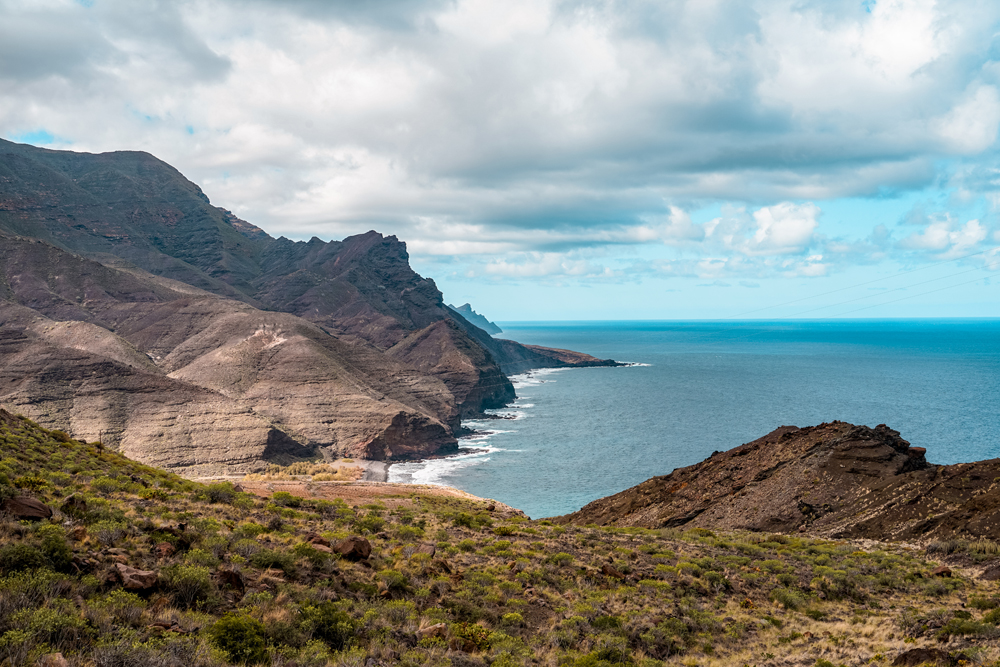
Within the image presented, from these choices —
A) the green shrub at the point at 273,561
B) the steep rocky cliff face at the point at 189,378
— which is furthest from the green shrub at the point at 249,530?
the steep rocky cliff face at the point at 189,378

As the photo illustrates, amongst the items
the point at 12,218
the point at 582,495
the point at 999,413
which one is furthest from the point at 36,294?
the point at 999,413

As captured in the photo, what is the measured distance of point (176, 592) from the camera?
12.1 m

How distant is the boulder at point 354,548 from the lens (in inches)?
653

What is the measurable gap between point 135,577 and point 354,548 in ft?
19.4

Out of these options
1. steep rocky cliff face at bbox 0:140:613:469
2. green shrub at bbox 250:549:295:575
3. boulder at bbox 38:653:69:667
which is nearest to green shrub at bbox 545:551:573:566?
green shrub at bbox 250:549:295:575

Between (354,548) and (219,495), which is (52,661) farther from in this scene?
(219,495)

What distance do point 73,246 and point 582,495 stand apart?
201 meters

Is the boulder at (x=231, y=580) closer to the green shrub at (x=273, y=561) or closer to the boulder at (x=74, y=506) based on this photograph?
the green shrub at (x=273, y=561)

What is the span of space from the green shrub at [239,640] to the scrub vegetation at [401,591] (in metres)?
0.03

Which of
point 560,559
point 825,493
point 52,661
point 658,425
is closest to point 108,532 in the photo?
point 52,661

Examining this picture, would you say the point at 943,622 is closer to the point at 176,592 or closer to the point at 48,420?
the point at 176,592

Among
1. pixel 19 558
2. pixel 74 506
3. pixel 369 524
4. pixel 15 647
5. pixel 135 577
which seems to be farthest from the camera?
pixel 369 524

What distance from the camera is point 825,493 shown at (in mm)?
35562

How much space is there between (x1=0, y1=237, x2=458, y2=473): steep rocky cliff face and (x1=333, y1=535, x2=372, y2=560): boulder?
73476mm
